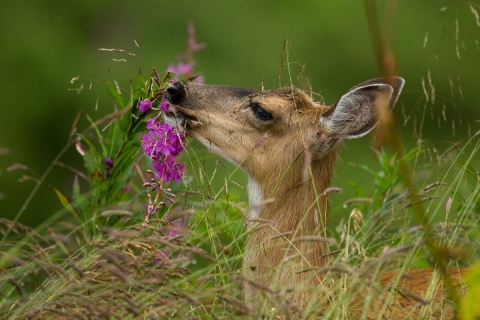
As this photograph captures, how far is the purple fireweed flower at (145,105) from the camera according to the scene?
4383 mm

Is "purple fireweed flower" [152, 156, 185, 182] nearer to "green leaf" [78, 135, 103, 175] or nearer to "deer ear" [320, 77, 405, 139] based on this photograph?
"green leaf" [78, 135, 103, 175]

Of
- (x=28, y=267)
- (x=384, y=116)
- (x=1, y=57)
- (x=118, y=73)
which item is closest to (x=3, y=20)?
(x=1, y=57)

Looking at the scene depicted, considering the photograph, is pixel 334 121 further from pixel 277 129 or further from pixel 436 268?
pixel 436 268

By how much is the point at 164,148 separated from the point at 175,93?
1.01 ft

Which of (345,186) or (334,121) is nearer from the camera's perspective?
(334,121)

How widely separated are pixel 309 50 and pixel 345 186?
317 cm

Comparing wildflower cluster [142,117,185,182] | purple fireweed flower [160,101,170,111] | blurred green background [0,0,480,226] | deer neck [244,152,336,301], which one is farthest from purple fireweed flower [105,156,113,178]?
blurred green background [0,0,480,226]

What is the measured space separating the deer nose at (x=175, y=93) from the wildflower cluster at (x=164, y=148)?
0.14 m

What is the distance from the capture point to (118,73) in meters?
14.5

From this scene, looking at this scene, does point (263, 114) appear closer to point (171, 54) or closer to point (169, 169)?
point (169, 169)

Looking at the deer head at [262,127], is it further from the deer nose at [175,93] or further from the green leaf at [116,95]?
the green leaf at [116,95]

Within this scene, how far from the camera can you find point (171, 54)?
1440 cm

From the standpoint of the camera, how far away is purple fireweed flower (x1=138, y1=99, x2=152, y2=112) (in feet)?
14.4

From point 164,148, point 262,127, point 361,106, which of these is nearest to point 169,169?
point 164,148
